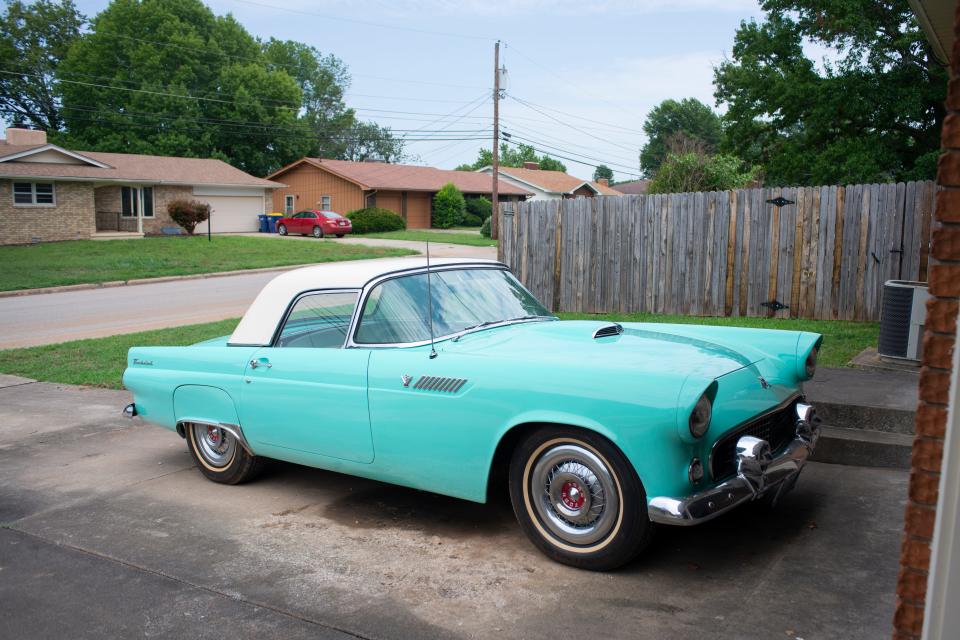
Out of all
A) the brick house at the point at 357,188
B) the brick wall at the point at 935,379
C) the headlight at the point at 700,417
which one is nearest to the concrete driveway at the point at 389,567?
the headlight at the point at 700,417

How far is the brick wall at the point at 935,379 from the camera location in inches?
73.9

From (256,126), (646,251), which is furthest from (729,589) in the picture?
(256,126)

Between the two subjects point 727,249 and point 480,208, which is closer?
point 727,249

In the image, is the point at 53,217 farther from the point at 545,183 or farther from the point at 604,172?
the point at 604,172

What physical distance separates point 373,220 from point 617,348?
40.5 m

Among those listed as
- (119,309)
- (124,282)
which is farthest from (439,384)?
(124,282)

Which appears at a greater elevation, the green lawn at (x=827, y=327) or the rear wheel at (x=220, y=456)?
the green lawn at (x=827, y=327)

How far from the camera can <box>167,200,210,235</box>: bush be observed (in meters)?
38.6

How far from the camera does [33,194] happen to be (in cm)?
3456

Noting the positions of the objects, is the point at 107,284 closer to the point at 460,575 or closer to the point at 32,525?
the point at 32,525

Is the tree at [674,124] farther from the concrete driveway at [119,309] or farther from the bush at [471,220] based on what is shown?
the concrete driveway at [119,309]

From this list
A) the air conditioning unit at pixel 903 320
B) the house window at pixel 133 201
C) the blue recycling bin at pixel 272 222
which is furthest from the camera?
the blue recycling bin at pixel 272 222

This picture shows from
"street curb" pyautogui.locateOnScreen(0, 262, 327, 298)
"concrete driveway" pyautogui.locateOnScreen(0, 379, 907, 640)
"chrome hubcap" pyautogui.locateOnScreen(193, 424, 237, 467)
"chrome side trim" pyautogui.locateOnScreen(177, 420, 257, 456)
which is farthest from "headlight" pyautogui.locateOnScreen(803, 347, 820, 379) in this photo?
"street curb" pyautogui.locateOnScreen(0, 262, 327, 298)

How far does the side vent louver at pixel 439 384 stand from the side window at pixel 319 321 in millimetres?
779
